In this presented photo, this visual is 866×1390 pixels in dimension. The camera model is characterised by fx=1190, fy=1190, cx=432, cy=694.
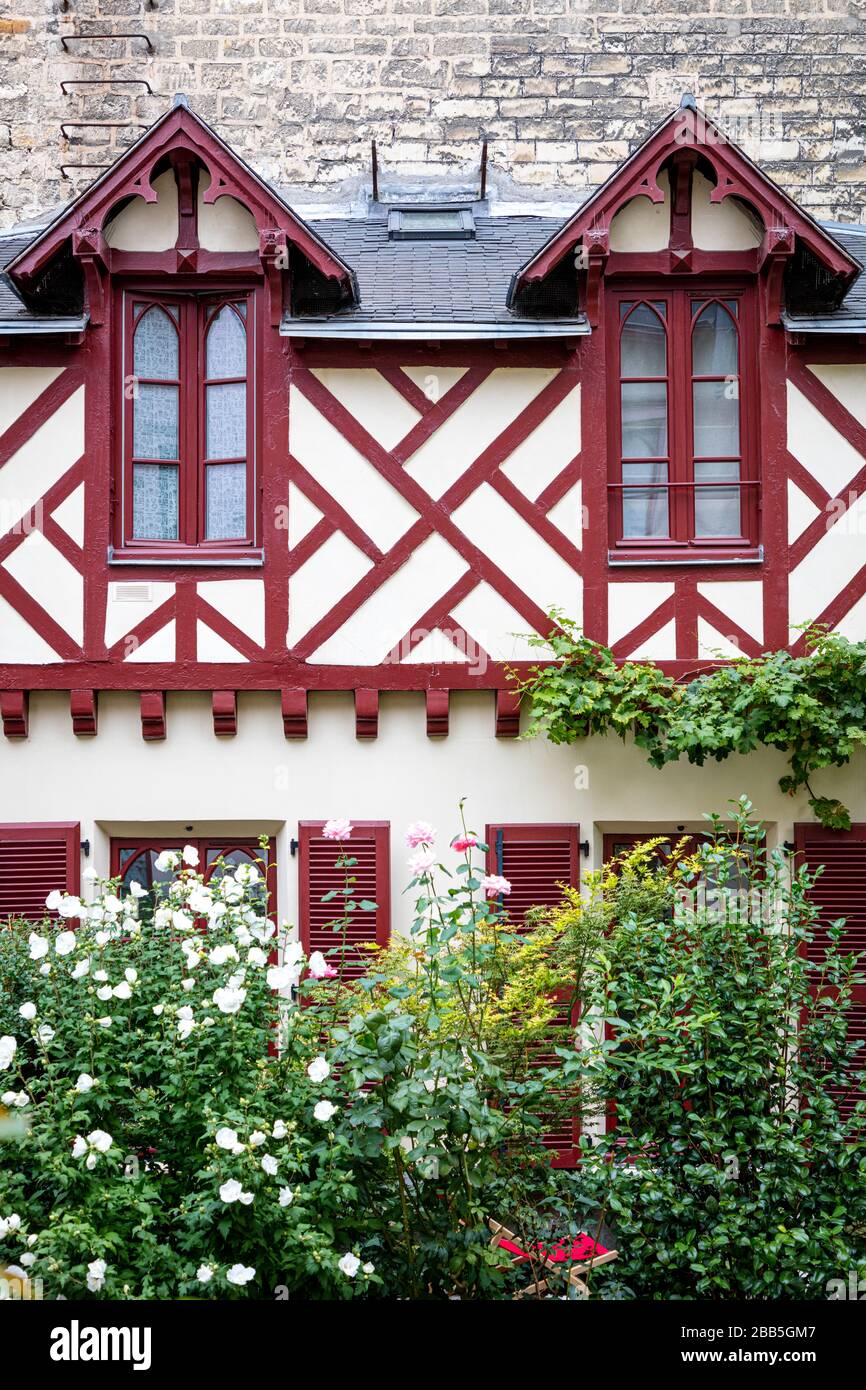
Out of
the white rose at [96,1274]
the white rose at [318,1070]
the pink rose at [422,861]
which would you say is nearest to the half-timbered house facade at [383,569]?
the pink rose at [422,861]

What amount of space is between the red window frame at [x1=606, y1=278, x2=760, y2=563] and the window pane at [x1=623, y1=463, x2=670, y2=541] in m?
0.03

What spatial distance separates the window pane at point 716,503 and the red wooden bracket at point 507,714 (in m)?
1.55

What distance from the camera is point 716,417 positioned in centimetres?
728

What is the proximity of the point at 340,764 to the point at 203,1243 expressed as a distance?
3.36m

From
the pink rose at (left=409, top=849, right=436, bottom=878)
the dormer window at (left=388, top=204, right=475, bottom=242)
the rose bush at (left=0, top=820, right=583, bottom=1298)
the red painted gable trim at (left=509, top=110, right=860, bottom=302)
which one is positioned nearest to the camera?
the rose bush at (left=0, top=820, right=583, bottom=1298)

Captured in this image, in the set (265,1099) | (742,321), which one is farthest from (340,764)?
(742,321)

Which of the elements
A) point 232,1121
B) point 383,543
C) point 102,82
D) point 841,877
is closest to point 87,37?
point 102,82

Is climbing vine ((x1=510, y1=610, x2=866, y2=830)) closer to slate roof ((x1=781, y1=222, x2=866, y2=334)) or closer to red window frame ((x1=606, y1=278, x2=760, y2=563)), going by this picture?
red window frame ((x1=606, y1=278, x2=760, y2=563))

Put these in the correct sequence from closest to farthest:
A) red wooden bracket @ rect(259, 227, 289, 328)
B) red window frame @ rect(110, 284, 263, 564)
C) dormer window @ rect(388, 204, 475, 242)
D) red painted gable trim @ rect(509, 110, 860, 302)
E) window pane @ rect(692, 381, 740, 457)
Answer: red painted gable trim @ rect(509, 110, 860, 302) → red wooden bracket @ rect(259, 227, 289, 328) → red window frame @ rect(110, 284, 263, 564) → window pane @ rect(692, 381, 740, 457) → dormer window @ rect(388, 204, 475, 242)

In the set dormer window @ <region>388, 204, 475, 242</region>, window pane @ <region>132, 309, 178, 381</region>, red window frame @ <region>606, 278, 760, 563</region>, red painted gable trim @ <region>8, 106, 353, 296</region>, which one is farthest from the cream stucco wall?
dormer window @ <region>388, 204, 475, 242</region>

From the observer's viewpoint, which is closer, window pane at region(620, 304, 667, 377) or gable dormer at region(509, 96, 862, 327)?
gable dormer at region(509, 96, 862, 327)

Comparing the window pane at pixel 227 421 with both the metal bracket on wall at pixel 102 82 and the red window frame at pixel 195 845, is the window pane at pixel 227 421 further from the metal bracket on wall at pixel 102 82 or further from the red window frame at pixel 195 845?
the metal bracket on wall at pixel 102 82

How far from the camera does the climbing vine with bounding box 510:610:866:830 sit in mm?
Result: 6508

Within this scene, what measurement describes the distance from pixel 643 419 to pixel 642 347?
44 cm
